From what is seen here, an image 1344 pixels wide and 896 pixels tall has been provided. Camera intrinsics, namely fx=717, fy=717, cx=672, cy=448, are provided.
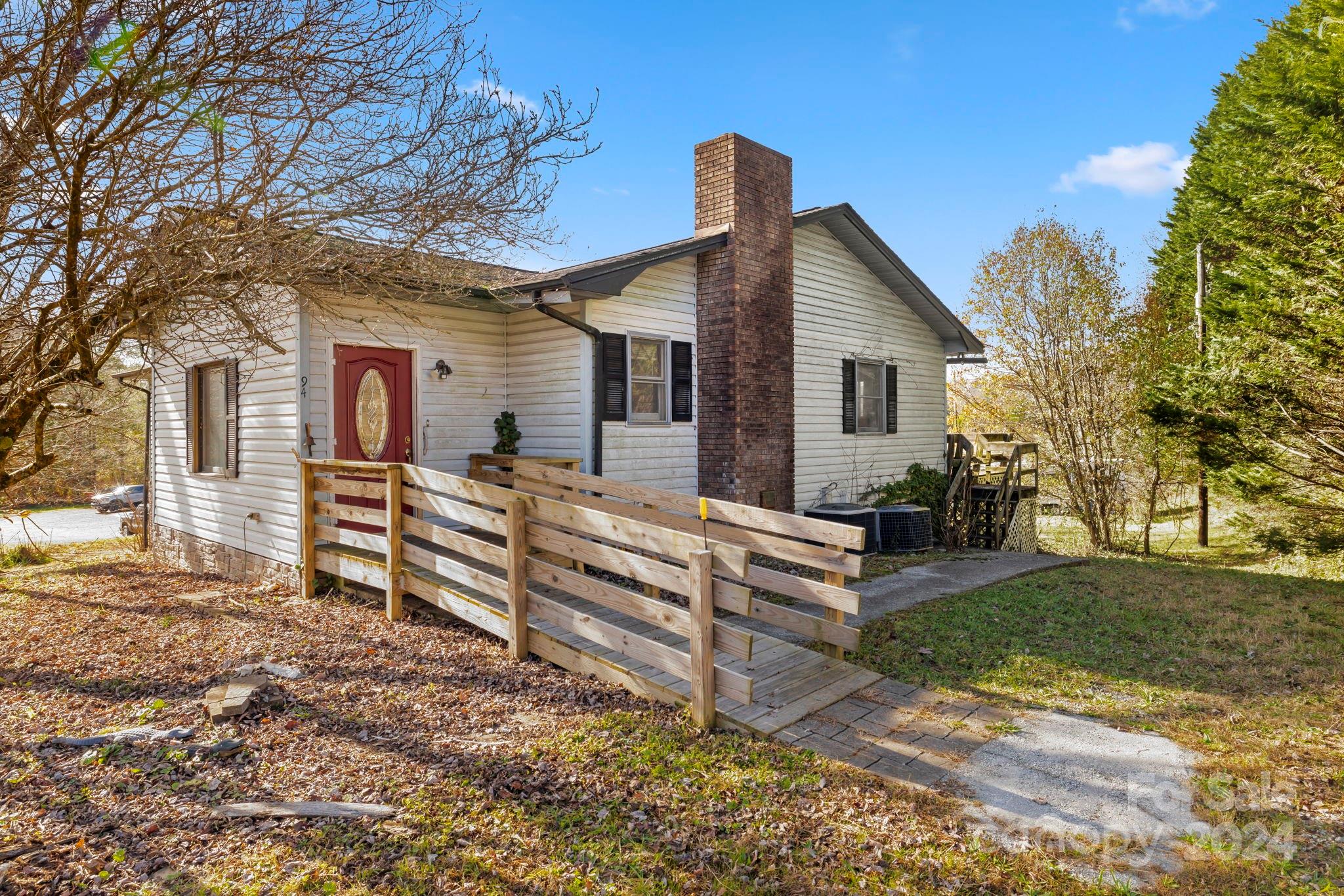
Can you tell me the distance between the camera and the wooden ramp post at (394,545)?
6570 millimetres

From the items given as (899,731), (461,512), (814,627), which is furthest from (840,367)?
(899,731)

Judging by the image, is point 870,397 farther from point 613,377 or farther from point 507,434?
point 507,434

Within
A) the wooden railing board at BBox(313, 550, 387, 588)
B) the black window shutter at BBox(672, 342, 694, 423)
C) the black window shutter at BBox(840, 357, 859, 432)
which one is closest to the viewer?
the wooden railing board at BBox(313, 550, 387, 588)

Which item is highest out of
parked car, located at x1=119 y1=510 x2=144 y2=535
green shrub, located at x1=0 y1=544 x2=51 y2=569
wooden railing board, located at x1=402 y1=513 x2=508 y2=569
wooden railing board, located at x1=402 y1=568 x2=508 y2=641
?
wooden railing board, located at x1=402 y1=513 x2=508 y2=569

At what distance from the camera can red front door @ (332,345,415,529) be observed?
26.6 feet

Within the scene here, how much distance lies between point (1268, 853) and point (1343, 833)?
0.46 metres

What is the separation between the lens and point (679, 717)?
4.41 meters

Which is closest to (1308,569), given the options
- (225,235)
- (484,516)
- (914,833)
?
(914,833)

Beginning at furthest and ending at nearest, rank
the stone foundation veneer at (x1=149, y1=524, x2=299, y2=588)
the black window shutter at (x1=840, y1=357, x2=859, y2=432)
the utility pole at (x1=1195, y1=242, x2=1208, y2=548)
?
the utility pole at (x1=1195, y1=242, x2=1208, y2=548) → the black window shutter at (x1=840, y1=357, x2=859, y2=432) → the stone foundation veneer at (x1=149, y1=524, x2=299, y2=588)

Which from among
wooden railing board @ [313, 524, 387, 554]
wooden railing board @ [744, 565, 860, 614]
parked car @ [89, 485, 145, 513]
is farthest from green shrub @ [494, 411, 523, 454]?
parked car @ [89, 485, 145, 513]

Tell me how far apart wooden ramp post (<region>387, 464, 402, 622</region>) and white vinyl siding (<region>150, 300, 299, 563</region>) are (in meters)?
1.82

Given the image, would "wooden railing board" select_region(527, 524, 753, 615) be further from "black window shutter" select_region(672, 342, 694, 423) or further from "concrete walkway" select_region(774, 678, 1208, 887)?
"black window shutter" select_region(672, 342, 694, 423)

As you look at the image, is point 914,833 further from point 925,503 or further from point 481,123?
point 925,503

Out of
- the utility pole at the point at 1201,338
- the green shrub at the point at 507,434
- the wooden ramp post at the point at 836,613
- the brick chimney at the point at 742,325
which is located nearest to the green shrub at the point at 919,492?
the brick chimney at the point at 742,325
